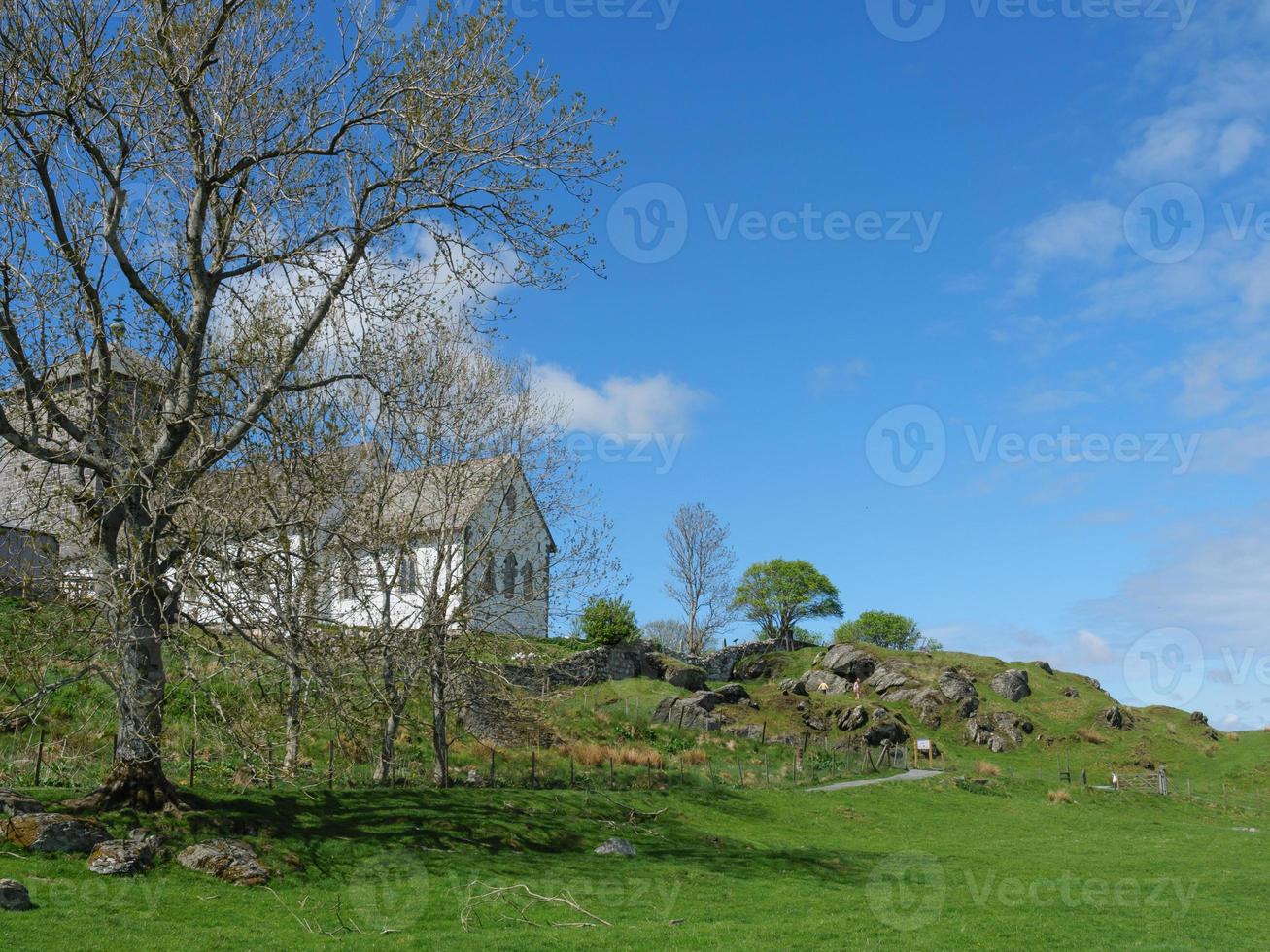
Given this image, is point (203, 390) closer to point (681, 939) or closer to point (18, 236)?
point (18, 236)

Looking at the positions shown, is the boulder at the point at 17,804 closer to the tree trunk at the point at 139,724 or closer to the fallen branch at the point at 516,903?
the tree trunk at the point at 139,724

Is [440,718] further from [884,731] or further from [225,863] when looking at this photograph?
[884,731]

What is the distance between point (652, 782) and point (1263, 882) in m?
18.3

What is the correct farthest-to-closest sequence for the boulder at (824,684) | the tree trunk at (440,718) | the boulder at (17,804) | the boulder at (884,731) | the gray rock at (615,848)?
1. the boulder at (824,684)
2. the boulder at (884,731)
3. the tree trunk at (440,718)
4. the gray rock at (615,848)
5. the boulder at (17,804)

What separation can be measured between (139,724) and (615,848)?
11084mm

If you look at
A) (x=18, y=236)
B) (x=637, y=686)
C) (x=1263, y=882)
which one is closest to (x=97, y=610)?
(x=18, y=236)

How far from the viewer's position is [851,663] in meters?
74.3

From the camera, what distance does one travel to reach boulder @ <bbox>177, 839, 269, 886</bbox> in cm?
1728

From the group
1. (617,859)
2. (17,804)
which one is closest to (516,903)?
(617,859)

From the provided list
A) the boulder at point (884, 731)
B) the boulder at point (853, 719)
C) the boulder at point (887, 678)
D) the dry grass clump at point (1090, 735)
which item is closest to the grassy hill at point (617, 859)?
the boulder at point (884, 731)

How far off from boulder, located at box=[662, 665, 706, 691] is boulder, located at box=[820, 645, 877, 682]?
15.2 m

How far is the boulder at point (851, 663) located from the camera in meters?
73.9

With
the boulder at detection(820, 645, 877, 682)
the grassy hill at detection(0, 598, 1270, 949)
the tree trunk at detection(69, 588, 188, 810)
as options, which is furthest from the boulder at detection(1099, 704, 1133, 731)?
the tree trunk at detection(69, 588, 188, 810)

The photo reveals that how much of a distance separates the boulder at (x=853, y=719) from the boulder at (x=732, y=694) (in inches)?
273
